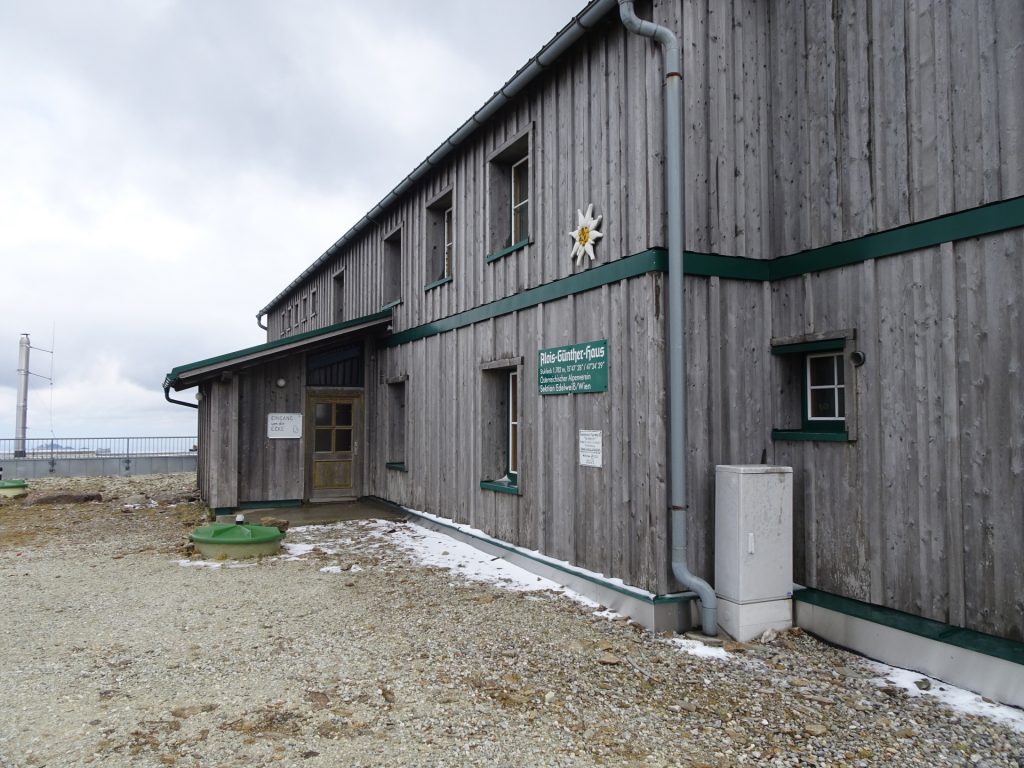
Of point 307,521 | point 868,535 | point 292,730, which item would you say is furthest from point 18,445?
point 868,535

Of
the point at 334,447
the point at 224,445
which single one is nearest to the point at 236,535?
the point at 224,445

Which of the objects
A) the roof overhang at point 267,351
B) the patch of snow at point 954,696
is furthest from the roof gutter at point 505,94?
the patch of snow at point 954,696

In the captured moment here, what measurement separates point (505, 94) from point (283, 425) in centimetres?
706

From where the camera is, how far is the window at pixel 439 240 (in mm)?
10742

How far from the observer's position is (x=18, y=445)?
24219 mm

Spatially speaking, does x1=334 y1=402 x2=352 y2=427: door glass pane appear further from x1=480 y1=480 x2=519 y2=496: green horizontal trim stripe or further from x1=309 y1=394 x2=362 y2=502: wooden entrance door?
x1=480 y1=480 x2=519 y2=496: green horizontal trim stripe

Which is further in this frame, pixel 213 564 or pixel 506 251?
pixel 506 251

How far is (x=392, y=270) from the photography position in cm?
1245

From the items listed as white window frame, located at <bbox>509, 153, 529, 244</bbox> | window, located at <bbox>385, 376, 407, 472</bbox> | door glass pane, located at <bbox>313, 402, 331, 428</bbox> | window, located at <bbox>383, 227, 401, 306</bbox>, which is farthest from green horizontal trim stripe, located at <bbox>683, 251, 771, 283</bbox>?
door glass pane, located at <bbox>313, 402, 331, 428</bbox>

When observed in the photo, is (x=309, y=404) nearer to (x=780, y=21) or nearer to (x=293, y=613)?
(x=293, y=613)

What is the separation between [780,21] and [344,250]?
1067 cm

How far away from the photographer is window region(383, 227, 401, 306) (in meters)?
12.3

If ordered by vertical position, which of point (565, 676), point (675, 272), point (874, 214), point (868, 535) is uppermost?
point (874, 214)

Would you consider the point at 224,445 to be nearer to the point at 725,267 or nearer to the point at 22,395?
the point at 725,267
